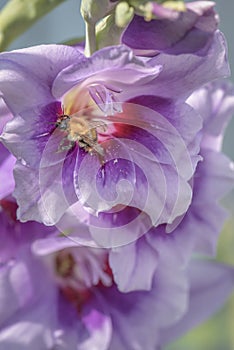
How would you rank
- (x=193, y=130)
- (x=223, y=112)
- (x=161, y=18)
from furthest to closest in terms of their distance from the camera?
(x=223, y=112) → (x=193, y=130) → (x=161, y=18)


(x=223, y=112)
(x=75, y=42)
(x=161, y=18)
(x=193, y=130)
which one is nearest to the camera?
(x=161, y=18)

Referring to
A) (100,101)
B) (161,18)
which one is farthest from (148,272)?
(161,18)

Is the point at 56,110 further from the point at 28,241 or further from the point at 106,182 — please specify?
the point at 28,241

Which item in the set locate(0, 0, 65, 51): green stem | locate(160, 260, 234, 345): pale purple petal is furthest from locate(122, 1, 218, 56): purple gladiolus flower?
locate(160, 260, 234, 345): pale purple petal

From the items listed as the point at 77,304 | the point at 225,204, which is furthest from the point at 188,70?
A: the point at 225,204

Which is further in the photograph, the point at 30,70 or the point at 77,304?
the point at 77,304

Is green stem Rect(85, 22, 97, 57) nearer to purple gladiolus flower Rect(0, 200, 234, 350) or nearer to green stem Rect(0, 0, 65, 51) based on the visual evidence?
green stem Rect(0, 0, 65, 51)

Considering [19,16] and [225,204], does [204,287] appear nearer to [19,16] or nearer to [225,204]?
[19,16]
